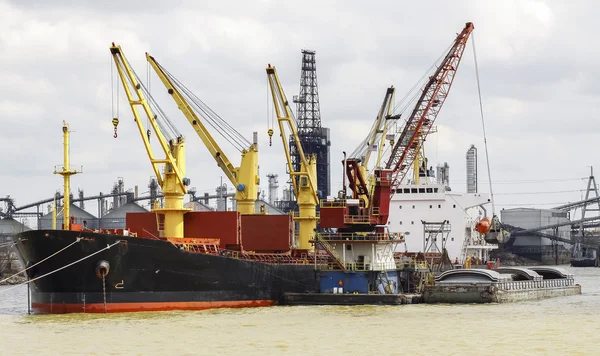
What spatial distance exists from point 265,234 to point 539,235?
116628mm

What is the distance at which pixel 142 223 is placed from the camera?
6331 centimetres

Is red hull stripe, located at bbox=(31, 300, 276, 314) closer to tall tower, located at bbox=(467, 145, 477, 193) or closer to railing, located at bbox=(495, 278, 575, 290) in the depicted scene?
railing, located at bbox=(495, 278, 575, 290)

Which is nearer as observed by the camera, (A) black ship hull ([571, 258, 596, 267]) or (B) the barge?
(B) the barge

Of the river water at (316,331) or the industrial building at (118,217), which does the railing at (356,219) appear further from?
the industrial building at (118,217)

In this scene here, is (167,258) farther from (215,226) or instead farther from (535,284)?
(535,284)

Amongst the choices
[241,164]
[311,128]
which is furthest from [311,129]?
[241,164]

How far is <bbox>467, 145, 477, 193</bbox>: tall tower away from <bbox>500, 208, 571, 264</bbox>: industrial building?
49.0 m

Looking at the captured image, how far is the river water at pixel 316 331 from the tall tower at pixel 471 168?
69.1m

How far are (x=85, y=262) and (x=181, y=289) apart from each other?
19.0ft

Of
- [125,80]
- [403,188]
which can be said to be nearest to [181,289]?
[125,80]

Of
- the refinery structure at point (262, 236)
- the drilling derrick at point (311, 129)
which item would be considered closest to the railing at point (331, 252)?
the refinery structure at point (262, 236)

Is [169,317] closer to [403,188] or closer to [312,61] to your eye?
[403,188]

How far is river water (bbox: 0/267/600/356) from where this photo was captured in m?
39.4

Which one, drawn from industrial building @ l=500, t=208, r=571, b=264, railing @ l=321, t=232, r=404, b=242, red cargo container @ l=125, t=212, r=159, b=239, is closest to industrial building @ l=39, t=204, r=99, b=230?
industrial building @ l=500, t=208, r=571, b=264
